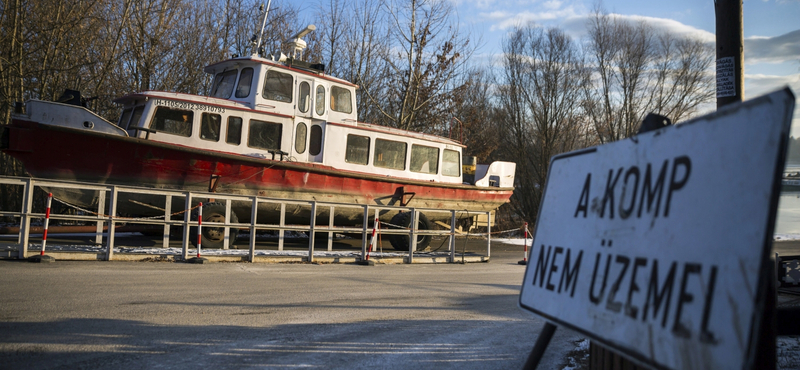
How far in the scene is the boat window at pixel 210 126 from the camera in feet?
39.9

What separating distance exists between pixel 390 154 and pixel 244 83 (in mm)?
4269

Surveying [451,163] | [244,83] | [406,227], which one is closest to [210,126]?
[244,83]

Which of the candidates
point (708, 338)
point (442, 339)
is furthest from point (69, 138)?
point (708, 338)

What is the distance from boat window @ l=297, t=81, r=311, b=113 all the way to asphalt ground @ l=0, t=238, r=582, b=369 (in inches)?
218

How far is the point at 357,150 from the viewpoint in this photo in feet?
47.0

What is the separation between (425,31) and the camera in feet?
76.3

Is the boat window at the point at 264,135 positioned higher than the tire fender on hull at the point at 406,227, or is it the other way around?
the boat window at the point at 264,135

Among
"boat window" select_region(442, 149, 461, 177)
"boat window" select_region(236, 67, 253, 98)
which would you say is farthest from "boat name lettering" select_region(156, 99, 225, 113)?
"boat window" select_region(442, 149, 461, 177)

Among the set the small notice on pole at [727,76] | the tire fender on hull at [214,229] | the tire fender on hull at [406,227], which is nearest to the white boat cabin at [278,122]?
the tire fender on hull at [214,229]

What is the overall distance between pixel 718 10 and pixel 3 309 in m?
7.08

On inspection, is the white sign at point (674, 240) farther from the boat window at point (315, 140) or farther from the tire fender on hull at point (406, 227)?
the boat window at point (315, 140)

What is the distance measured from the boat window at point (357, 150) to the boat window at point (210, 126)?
3.31 m

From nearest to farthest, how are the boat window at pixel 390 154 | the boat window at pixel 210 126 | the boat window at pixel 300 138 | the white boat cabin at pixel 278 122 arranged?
1. the white boat cabin at pixel 278 122
2. the boat window at pixel 210 126
3. the boat window at pixel 300 138
4. the boat window at pixel 390 154

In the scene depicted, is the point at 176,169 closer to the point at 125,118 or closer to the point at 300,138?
the point at 125,118
